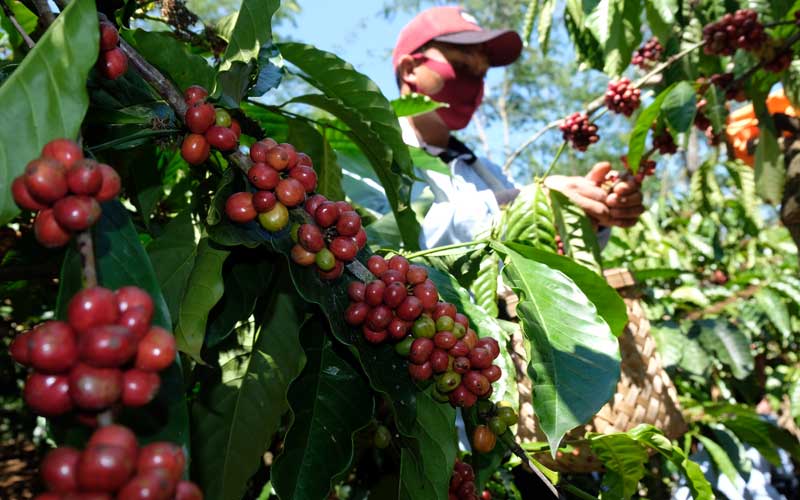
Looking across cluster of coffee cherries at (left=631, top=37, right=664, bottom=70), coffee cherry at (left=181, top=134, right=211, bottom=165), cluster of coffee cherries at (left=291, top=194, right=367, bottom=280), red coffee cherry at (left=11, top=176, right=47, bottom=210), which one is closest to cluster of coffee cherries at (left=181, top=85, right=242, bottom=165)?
coffee cherry at (left=181, top=134, right=211, bottom=165)

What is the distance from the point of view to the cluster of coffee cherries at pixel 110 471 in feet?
0.97

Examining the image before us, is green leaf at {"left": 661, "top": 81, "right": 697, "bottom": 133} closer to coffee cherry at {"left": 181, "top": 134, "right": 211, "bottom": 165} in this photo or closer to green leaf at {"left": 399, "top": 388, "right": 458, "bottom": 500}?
green leaf at {"left": 399, "top": 388, "right": 458, "bottom": 500}

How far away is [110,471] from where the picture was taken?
297 mm

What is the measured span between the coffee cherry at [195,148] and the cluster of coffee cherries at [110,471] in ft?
1.06

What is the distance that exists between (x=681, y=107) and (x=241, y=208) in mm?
1397

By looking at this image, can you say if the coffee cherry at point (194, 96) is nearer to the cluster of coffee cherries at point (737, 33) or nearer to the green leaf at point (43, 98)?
the green leaf at point (43, 98)

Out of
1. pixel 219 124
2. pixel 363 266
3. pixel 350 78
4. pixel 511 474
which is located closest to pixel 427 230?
pixel 511 474

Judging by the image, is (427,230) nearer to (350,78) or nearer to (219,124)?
(350,78)

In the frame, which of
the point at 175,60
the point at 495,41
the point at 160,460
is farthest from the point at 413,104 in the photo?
the point at 495,41

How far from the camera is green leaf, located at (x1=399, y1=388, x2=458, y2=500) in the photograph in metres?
0.66

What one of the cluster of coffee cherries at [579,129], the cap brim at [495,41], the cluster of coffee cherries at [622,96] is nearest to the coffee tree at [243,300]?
the cluster of coffee cherries at [579,129]

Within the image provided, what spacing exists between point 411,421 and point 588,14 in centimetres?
140

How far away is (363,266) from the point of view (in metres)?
0.69

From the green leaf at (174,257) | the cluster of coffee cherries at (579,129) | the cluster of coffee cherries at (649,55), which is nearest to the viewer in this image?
the green leaf at (174,257)
